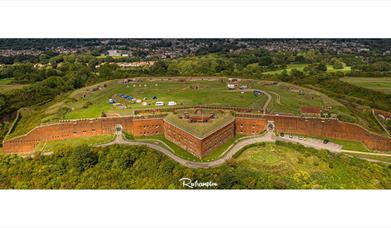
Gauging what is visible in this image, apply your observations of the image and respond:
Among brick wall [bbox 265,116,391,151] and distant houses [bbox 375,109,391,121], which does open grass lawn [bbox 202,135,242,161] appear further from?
distant houses [bbox 375,109,391,121]

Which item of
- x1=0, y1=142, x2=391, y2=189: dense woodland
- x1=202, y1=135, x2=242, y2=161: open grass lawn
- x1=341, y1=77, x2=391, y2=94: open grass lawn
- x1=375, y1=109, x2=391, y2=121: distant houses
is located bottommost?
x1=0, y1=142, x2=391, y2=189: dense woodland

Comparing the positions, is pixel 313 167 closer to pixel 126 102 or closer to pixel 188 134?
pixel 188 134

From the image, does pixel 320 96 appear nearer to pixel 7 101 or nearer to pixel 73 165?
pixel 73 165

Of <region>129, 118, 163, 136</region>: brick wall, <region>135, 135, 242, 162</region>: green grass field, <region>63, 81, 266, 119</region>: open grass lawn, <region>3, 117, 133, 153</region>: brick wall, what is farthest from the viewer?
Result: <region>63, 81, 266, 119</region>: open grass lawn

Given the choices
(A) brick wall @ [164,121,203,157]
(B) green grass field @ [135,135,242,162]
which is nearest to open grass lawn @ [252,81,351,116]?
(B) green grass field @ [135,135,242,162]

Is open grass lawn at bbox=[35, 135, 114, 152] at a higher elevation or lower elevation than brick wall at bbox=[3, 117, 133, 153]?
lower

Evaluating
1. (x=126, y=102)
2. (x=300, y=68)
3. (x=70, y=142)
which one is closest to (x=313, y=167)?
(x=300, y=68)

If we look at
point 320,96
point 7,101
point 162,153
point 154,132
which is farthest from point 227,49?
point 7,101

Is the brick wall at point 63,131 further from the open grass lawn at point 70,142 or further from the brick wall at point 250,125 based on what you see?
the brick wall at point 250,125
